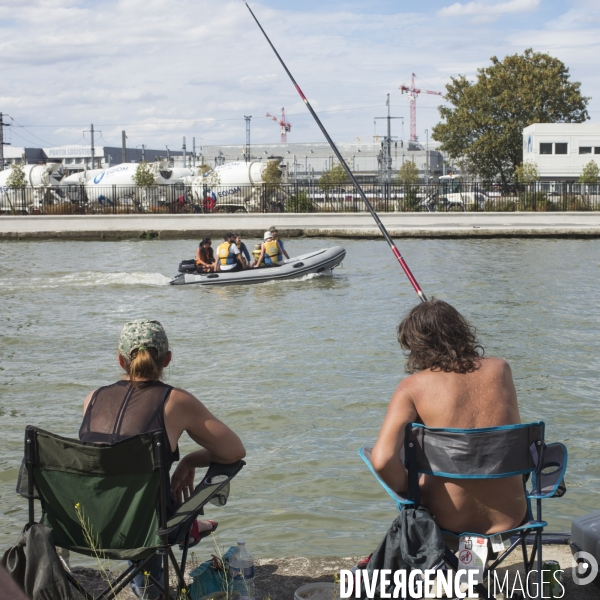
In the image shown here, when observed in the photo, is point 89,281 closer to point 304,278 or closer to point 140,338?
point 304,278

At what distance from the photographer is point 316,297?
18750mm

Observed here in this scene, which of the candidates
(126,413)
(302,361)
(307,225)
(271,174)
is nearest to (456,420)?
(126,413)

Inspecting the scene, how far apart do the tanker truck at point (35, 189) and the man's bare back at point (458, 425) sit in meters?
42.8

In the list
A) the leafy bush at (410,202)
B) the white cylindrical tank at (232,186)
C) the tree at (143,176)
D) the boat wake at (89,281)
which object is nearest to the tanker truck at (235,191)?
the white cylindrical tank at (232,186)

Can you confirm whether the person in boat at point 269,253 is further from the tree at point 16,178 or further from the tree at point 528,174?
the tree at point 16,178

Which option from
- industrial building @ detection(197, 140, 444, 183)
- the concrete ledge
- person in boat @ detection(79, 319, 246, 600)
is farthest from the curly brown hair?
industrial building @ detection(197, 140, 444, 183)

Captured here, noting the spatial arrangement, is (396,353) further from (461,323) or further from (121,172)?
(121,172)

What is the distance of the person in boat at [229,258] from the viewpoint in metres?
20.9

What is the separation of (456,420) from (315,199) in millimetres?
37959

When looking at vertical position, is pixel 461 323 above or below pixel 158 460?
above

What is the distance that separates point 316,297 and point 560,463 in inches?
604

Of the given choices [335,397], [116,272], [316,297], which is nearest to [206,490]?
[335,397]

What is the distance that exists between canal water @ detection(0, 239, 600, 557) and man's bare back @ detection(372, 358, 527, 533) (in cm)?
218

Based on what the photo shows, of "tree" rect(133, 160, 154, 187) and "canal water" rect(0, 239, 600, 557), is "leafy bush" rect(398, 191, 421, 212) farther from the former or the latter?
"tree" rect(133, 160, 154, 187)
